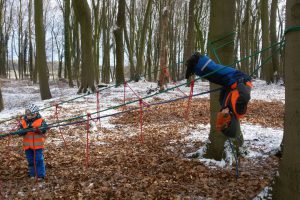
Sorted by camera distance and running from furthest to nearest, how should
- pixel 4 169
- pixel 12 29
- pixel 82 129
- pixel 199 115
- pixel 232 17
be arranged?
pixel 12 29 → pixel 199 115 → pixel 82 129 → pixel 4 169 → pixel 232 17

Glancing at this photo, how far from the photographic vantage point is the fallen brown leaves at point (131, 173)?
16.3 feet

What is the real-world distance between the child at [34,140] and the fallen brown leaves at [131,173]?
24 centimetres

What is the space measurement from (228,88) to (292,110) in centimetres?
100

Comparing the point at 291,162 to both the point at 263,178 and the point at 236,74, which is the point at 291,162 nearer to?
the point at 236,74

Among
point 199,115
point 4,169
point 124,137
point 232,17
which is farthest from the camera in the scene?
point 199,115

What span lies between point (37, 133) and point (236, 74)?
3.44 meters

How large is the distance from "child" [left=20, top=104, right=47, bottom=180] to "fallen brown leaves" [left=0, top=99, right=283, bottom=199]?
0.24 m

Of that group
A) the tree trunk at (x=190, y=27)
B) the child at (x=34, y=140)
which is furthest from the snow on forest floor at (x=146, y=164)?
the tree trunk at (x=190, y=27)

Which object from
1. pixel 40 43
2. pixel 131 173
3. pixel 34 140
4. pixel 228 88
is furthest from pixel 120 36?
pixel 228 88

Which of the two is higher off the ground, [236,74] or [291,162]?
[236,74]

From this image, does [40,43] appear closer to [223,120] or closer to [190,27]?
[190,27]

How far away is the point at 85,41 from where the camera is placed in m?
17.0

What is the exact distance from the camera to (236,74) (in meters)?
4.07

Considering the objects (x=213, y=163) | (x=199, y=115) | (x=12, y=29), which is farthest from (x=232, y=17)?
(x=12, y=29)
